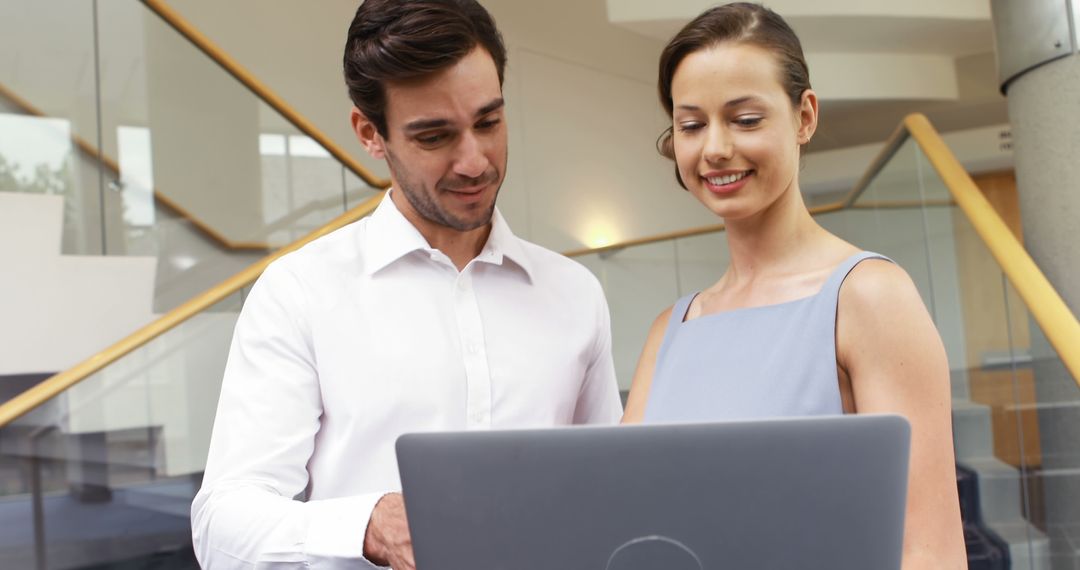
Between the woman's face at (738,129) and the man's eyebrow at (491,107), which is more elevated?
the man's eyebrow at (491,107)

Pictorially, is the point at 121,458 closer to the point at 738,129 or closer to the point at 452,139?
the point at 452,139

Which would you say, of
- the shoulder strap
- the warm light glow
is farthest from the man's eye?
the warm light glow

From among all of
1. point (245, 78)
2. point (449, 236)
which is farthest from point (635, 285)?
point (449, 236)

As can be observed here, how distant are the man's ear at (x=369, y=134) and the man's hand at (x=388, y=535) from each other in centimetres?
61

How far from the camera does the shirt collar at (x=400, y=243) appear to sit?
1539mm

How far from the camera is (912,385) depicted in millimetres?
1017

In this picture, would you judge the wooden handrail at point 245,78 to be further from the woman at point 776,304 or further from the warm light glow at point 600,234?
the warm light glow at point 600,234

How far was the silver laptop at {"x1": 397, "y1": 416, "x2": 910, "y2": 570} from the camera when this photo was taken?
74cm

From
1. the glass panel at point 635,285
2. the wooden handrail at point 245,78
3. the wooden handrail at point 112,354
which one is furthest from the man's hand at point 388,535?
the glass panel at point 635,285

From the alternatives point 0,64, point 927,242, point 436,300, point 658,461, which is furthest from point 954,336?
point 0,64

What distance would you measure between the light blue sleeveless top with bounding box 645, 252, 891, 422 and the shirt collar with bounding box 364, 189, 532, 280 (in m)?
0.30

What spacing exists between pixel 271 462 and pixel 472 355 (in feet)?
1.06

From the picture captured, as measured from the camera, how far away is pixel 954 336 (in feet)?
12.1

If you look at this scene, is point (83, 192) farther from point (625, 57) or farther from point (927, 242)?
point (625, 57)
